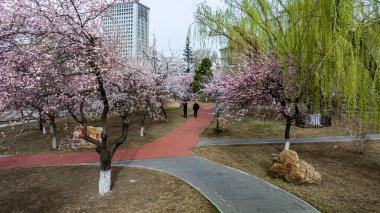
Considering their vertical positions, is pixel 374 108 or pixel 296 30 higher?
pixel 296 30

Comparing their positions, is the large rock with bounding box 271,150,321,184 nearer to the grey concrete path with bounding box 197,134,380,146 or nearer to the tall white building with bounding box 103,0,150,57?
the grey concrete path with bounding box 197,134,380,146

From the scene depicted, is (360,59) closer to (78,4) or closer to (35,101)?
(78,4)

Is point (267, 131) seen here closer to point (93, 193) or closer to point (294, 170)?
point (294, 170)

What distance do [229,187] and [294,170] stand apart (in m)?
2.36

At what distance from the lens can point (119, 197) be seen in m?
7.97

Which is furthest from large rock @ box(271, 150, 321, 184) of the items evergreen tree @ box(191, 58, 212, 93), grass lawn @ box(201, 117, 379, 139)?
evergreen tree @ box(191, 58, 212, 93)

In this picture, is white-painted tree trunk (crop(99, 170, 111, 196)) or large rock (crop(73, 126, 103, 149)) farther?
large rock (crop(73, 126, 103, 149))

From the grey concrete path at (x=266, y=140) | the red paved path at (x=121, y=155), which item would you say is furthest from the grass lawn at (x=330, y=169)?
the red paved path at (x=121, y=155)

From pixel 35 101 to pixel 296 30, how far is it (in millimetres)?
7446

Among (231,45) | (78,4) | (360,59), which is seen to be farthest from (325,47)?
(78,4)

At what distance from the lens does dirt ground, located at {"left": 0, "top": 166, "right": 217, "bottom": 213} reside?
23.8 ft

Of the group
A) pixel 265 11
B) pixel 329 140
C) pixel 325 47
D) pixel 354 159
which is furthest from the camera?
pixel 329 140

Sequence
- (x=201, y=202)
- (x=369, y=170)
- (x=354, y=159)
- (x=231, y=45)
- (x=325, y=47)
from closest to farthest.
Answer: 1. (x=325, y=47)
2. (x=201, y=202)
3. (x=369, y=170)
4. (x=231, y=45)
5. (x=354, y=159)

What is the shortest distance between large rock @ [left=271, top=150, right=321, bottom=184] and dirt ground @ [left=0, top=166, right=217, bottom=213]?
3.27 metres
